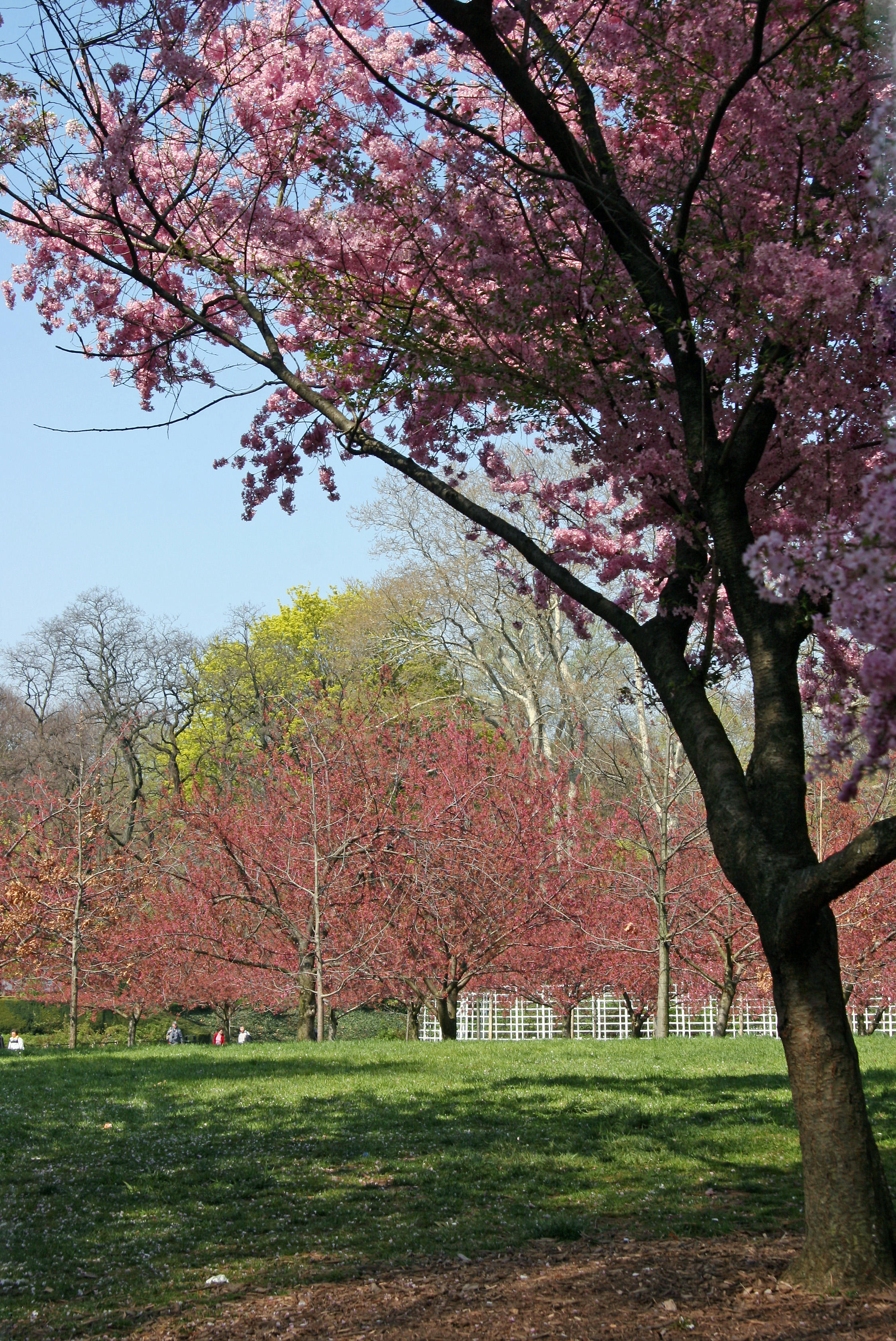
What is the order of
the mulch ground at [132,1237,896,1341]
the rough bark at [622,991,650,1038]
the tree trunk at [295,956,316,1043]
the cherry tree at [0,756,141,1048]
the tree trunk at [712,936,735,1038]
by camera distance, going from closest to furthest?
the mulch ground at [132,1237,896,1341] < the tree trunk at [295,956,316,1043] < the cherry tree at [0,756,141,1048] < the tree trunk at [712,936,735,1038] < the rough bark at [622,991,650,1038]

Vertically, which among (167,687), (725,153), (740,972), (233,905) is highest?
(167,687)

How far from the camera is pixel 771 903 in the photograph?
12.3 feet

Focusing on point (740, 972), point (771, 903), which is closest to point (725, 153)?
point (771, 903)

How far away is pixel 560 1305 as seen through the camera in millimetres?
3461

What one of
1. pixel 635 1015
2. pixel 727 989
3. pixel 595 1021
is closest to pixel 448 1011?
pixel 727 989

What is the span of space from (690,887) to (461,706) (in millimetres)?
9803

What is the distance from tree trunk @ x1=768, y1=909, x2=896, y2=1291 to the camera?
3.55m

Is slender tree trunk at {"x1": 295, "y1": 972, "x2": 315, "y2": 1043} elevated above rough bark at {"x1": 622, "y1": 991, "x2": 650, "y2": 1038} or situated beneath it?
elevated above

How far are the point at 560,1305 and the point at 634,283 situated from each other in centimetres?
405

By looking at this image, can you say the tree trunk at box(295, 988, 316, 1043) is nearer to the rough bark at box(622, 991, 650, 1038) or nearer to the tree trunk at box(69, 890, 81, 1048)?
the tree trunk at box(69, 890, 81, 1048)

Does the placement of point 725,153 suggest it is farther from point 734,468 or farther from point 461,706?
point 461,706

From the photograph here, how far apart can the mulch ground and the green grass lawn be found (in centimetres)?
26

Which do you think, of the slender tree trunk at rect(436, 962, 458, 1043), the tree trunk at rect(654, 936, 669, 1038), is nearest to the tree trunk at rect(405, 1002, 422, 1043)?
the slender tree trunk at rect(436, 962, 458, 1043)

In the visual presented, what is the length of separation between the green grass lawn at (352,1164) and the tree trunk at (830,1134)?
2.75ft
